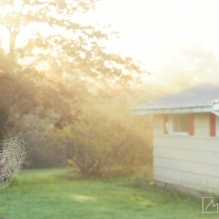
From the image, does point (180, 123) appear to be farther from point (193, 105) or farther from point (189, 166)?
point (193, 105)

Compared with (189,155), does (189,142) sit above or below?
above

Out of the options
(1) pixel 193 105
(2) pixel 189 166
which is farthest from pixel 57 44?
(2) pixel 189 166

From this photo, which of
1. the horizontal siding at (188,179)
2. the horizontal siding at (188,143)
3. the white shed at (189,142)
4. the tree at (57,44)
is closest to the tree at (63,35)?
the tree at (57,44)

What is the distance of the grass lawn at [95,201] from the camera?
955cm

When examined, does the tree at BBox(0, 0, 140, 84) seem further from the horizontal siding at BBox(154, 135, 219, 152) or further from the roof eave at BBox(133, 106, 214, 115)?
the horizontal siding at BBox(154, 135, 219, 152)

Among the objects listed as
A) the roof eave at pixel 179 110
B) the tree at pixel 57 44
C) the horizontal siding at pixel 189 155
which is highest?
the tree at pixel 57 44

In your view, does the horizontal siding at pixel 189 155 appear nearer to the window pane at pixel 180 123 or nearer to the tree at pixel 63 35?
the window pane at pixel 180 123

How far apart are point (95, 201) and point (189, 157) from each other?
2.76m

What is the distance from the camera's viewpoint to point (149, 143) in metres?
18.5

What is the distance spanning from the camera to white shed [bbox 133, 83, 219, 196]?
11.1 metres

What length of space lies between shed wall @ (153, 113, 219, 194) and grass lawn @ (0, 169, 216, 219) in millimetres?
418

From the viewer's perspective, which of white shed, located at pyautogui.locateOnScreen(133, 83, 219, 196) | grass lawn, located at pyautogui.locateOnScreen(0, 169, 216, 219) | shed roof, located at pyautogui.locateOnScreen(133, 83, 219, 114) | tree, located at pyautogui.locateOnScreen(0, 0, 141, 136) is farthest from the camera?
tree, located at pyautogui.locateOnScreen(0, 0, 141, 136)

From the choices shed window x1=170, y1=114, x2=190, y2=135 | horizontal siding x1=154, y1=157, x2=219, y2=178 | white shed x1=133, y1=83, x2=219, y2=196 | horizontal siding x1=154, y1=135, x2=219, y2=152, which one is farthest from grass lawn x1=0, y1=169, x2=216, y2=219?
shed window x1=170, y1=114, x2=190, y2=135

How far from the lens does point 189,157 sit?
1229 cm
